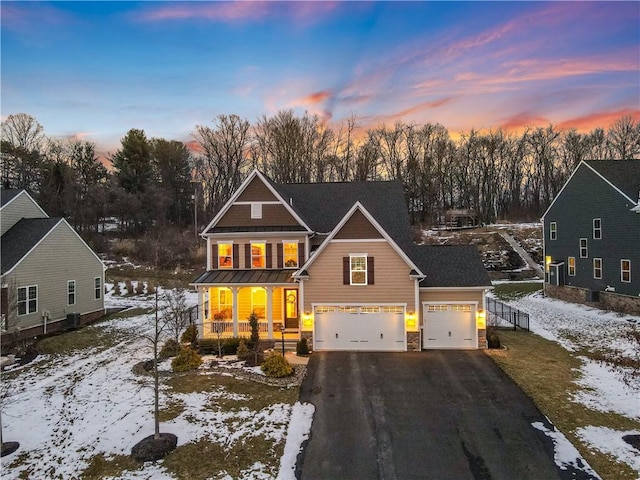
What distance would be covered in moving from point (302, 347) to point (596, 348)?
13.5 meters

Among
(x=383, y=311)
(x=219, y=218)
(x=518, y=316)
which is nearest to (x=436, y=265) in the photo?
(x=383, y=311)

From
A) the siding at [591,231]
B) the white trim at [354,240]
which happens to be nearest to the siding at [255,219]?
the white trim at [354,240]

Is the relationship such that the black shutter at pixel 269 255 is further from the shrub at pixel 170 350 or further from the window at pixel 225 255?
the shrub at pixel 170 350

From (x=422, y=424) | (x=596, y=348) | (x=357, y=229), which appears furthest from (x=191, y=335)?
(x=596, y=348)

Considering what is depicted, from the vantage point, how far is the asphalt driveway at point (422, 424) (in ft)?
29.2

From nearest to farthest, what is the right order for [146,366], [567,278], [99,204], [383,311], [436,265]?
[146,366], [383,311], [436,265], [567,278], [99,204]

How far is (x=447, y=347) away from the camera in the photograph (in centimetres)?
1805

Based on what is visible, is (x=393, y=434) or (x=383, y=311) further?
(x=383, y=311)

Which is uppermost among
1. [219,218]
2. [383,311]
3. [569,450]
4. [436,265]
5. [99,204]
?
[99,204]

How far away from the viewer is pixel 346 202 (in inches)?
997

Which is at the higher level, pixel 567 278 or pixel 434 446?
pixel 567 278

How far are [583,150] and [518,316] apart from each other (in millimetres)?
50311

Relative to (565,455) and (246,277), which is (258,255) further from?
(565,455)

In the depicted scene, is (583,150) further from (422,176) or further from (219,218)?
(219,218)
